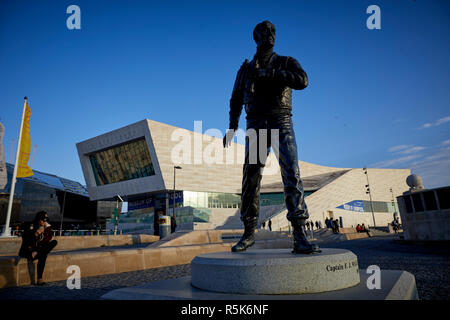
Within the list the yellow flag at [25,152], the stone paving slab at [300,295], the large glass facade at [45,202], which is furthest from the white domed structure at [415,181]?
the large glass facade at [45,202]

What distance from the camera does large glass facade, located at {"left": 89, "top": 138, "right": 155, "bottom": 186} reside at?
145 ft

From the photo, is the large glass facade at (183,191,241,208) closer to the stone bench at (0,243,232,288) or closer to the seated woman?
the stone bench at (0,243,232,288)

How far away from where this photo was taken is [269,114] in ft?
11.7

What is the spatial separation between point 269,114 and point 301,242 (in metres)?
1.67

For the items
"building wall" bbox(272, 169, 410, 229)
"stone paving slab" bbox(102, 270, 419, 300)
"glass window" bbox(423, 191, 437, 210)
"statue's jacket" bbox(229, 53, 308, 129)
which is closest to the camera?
"stone paving slab" bbox(102, 270, 419, 300)

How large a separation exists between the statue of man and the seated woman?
3.88 metres

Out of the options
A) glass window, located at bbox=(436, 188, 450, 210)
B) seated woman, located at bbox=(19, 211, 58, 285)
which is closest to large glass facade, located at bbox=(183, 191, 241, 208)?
glass window, located at bbox=(436, 188, 450, 210)

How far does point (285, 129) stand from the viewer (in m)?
3.43

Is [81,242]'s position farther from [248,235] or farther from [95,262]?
[248,235]

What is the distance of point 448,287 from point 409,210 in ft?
35.9

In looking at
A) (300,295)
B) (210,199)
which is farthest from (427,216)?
(210,199)

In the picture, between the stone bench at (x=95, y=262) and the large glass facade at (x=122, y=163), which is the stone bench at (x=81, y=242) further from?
the large glass facade at (x=122, y=163)

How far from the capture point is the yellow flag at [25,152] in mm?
14044
